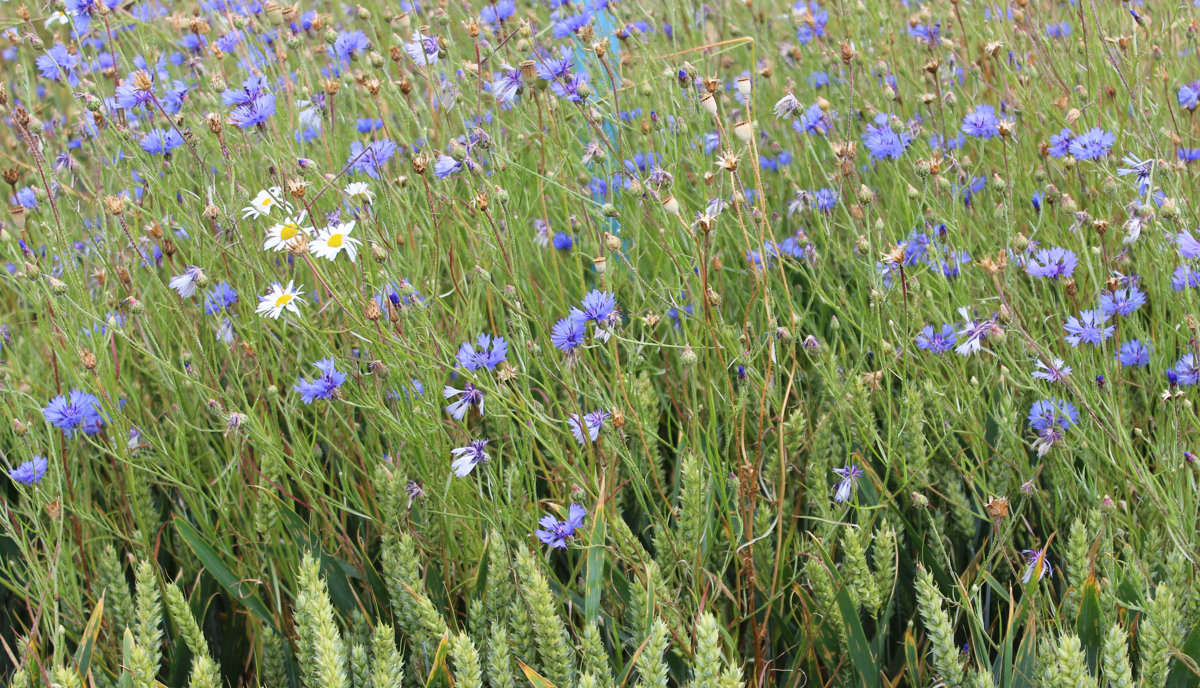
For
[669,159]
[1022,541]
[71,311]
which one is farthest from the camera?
[669,159]

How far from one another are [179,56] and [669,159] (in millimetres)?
2041

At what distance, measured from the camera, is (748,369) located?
1.53 metres

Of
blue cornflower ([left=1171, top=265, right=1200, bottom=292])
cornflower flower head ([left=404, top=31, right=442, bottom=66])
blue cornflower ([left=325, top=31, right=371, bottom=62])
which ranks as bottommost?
blue cornflower ([left=1171, top=265, right=1200, bottom=292])

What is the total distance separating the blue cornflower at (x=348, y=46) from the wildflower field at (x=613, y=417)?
2 cm

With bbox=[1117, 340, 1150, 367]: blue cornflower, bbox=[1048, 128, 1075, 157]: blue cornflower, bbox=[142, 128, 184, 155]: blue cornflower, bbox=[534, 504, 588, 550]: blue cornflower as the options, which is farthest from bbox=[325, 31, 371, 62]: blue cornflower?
bbox=[1117, 340, 1150, 367]: blue cornflower

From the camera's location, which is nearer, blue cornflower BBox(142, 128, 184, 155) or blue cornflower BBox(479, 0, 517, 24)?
blue cornflower BBox(142, 128, 184, 155)

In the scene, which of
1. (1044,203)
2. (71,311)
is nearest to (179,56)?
(71,311)

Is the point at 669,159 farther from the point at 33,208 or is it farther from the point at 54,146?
the point at 54,146

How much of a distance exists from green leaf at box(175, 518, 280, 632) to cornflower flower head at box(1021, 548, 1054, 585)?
1.21m

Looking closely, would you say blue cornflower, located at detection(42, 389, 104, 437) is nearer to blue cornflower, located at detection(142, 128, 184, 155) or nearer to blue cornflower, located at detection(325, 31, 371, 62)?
blue cornflower, located at detection(142, 128, 184, 155)

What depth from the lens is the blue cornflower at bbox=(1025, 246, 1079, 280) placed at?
1695mm

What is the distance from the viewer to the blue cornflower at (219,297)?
1.91m

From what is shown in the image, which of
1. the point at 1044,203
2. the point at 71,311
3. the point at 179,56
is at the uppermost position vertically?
the point at 179,56

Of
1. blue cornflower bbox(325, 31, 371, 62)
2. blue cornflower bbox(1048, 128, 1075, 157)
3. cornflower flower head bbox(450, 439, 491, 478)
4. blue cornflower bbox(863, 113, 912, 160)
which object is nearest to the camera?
cornflower flower head bbox(450, 439, 491, 478)
